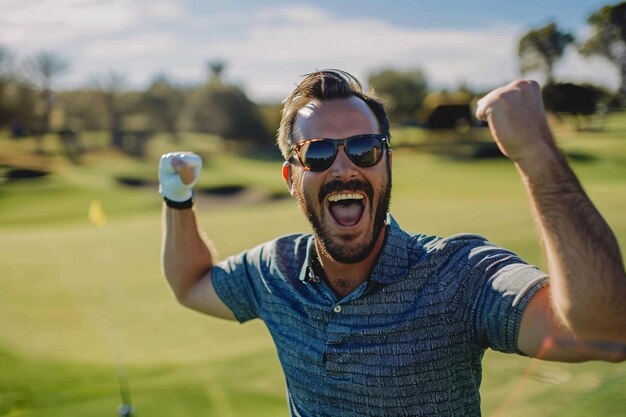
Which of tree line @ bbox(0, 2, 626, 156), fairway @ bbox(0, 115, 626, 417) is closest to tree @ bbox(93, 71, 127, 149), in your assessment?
tree line @ bbox(0, 2, 626, 156)

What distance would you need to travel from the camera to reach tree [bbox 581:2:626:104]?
8.49 ft

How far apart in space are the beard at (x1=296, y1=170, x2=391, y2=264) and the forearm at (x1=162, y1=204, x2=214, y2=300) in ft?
2.48

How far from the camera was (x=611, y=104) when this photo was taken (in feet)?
10.3

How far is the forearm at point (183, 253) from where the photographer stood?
270cm

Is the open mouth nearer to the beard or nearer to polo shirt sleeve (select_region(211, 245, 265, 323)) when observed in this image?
the beard

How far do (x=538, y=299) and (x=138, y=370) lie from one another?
349 centimetres

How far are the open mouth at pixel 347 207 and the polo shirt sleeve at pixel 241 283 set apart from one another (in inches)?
18.0

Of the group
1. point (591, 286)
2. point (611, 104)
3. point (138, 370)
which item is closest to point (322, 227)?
point (591, 286)

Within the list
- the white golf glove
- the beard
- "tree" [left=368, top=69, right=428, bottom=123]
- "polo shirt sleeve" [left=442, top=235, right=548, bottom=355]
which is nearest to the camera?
"polo shirt sleeve" [left=442, top=235, right=548, bottom=355]

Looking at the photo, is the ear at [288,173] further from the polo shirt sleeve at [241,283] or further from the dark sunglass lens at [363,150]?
the dark sunglass lens at [363,150]

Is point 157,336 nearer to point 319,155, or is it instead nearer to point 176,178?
point 176,178

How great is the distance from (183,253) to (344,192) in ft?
3.00

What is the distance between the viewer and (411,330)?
1887mm

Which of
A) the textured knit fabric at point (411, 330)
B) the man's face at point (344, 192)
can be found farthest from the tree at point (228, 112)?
the textured knit fabric at point (411, 330)
